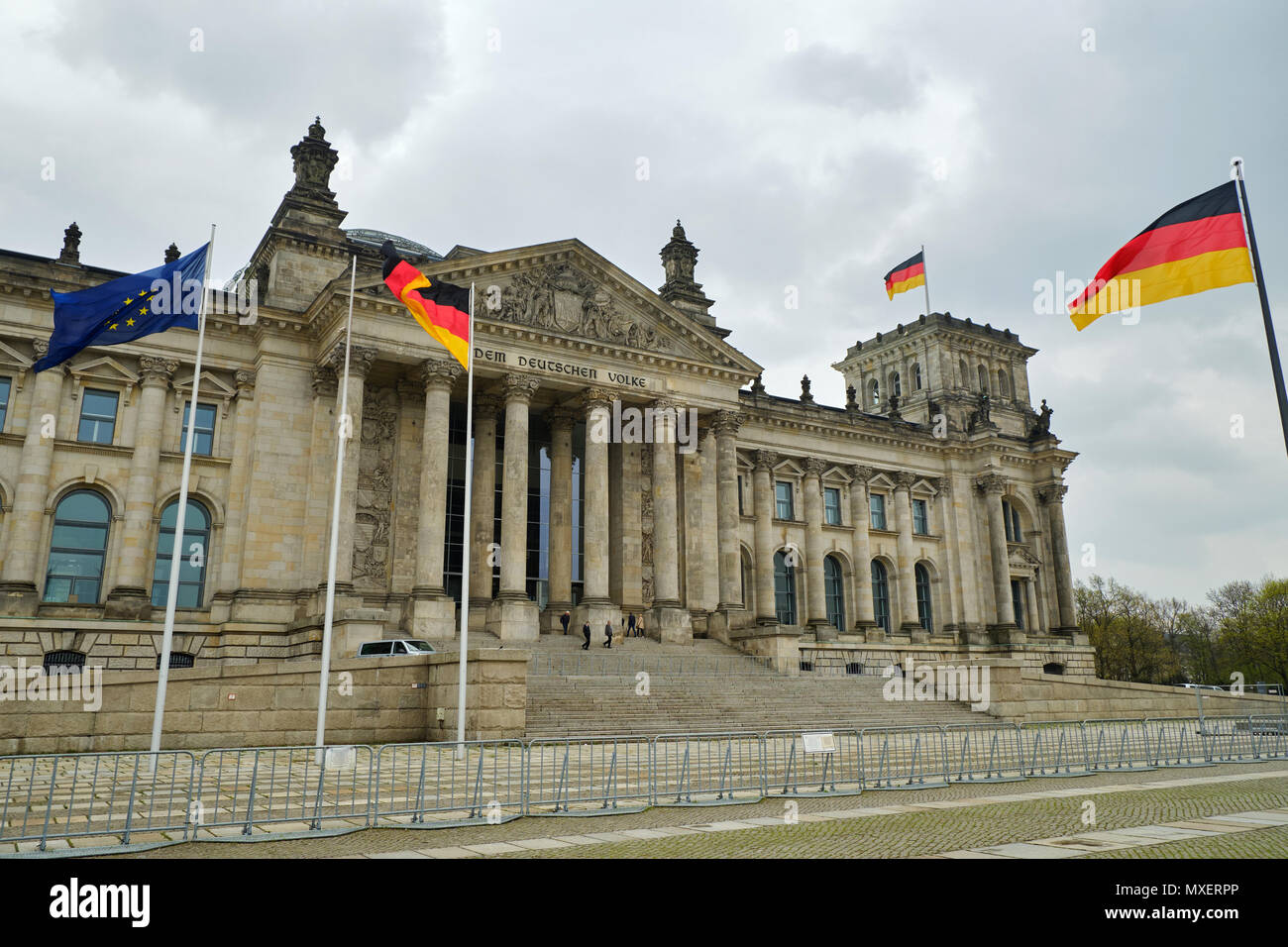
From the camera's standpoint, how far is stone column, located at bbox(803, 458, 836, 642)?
52094 millimetres

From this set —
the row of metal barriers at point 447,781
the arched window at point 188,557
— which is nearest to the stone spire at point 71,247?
the arched window at point 188,557

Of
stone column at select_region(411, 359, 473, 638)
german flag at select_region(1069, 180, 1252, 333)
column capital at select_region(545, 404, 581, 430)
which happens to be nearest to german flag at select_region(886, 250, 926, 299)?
column capital at select_region(545, 404, 581, 430)

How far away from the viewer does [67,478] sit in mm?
34656

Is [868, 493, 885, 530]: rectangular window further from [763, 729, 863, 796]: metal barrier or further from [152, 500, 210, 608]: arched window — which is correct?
[152, 500, 210, 608]: arched window

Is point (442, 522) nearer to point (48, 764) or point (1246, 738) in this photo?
point (48, 764)

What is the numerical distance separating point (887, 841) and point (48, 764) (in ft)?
58.0

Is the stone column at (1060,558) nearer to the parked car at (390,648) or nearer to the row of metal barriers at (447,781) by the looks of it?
the row of metal barriers at (447,781)

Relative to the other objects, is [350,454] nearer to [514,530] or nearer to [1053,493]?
[514,530]

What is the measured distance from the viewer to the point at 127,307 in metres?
21.2

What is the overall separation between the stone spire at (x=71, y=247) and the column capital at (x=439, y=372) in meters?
13.5

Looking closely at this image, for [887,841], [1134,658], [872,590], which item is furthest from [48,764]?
[1134,658]

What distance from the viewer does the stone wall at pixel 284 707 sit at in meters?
21.7
